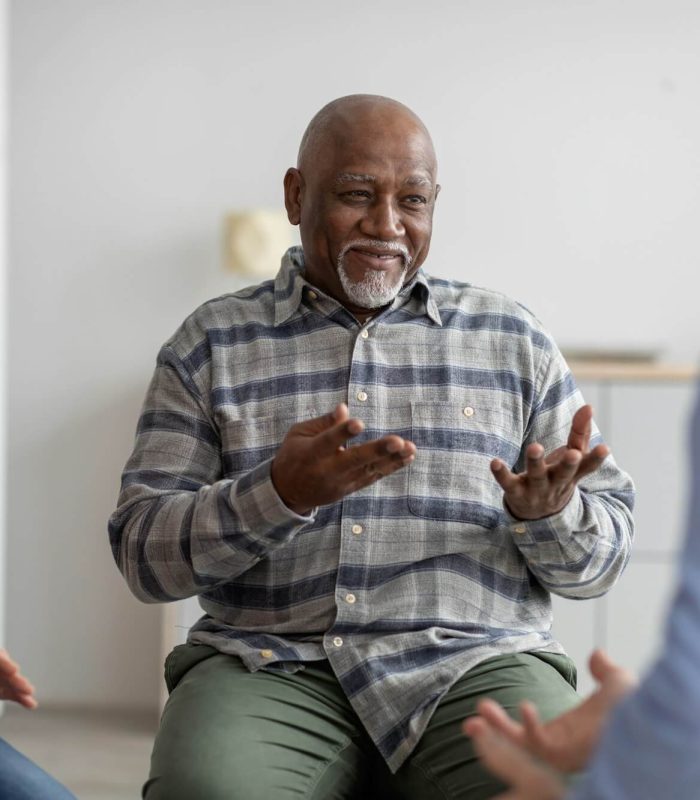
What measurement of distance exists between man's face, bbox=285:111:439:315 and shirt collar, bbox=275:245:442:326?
0.09 ft

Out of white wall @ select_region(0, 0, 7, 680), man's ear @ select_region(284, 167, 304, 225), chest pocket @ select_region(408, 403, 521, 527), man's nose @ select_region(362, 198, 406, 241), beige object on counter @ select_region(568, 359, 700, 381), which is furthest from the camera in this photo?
white wall @ select_region(0, 0, 7, 680)

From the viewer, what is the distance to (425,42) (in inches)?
148

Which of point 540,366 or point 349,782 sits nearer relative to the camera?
point 349,782

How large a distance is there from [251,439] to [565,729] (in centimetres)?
Answer: 92

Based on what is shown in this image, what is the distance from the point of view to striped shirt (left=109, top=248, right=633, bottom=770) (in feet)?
5.56

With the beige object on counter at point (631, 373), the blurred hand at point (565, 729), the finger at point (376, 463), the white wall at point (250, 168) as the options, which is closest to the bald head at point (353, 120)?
the finger at point (376, 463)

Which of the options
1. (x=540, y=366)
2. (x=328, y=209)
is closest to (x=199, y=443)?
(x=328, y=209)

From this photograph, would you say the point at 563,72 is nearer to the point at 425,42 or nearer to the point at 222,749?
the point at 425,42

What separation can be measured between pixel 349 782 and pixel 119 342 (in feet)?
7.79

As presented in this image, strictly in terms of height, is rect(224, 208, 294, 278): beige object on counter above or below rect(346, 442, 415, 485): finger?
above

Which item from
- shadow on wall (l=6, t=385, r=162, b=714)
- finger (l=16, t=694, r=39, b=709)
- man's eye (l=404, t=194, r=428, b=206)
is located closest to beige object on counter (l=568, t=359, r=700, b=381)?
shadow on wall (l=6, t=385, r=162, b=714)

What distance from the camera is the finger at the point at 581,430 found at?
1.64 m

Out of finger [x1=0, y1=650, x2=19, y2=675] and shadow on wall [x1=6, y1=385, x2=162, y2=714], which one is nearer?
finger [x1=0, y1=650, x2=19, y2=675]

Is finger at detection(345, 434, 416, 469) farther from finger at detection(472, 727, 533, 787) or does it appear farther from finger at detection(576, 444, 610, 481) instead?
finger at detection(472, 727, 533, 787)
